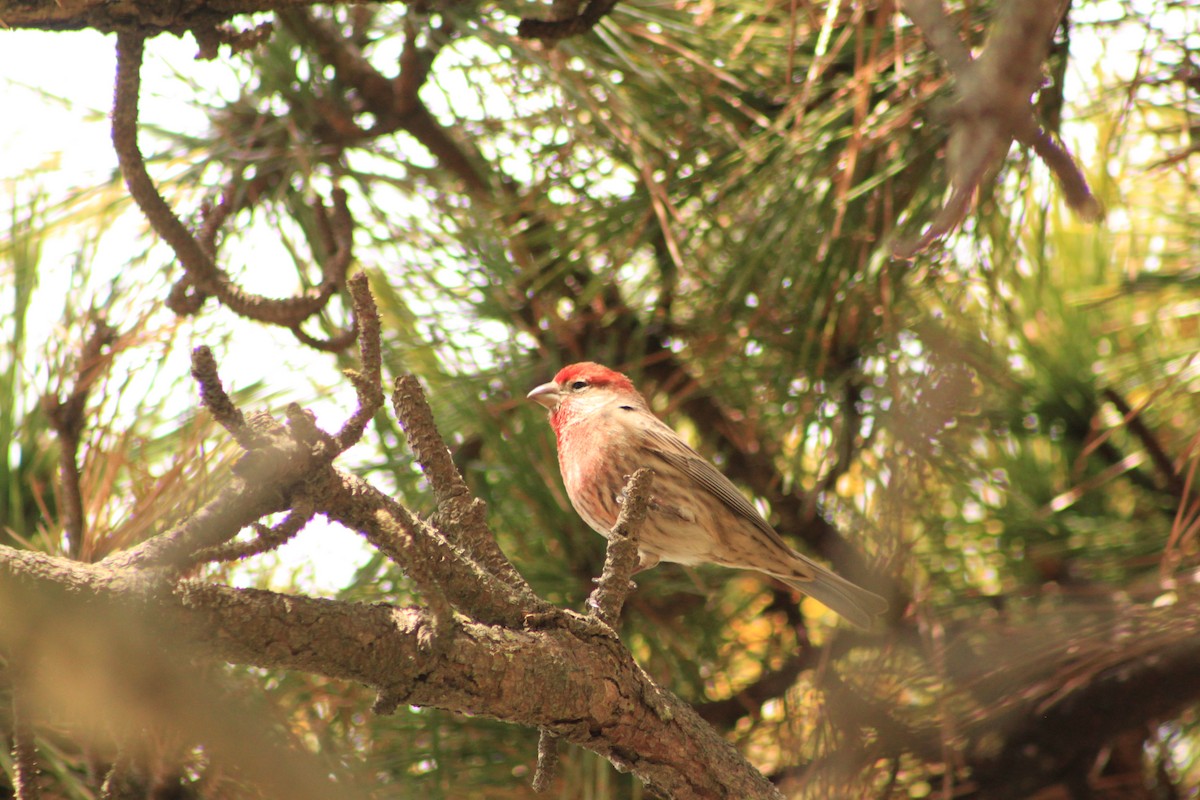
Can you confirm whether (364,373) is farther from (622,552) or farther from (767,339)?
(767,339)

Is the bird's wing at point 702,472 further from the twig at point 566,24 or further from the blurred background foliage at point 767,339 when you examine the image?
the twig at point 566,24

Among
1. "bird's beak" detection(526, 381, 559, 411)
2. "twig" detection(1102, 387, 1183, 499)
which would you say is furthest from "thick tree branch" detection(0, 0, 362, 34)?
"twig" detection(1102, 387, 1183, 499)

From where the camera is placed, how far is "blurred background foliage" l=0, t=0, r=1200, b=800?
9.27ft

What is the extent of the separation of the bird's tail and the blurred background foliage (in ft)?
0.24

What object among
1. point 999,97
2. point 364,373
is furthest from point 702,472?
point 999,97

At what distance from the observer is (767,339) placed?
3.16 metres

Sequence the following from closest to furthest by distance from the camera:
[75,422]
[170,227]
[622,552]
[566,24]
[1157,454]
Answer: [622,552] → [170,227] → [566,24] → [75,422] → [1157,454]

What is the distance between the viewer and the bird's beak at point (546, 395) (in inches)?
134

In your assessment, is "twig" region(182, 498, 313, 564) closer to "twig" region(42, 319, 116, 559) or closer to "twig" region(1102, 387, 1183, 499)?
"twig" region(42, 319, 116, 559)

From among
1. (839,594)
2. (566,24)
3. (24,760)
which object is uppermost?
(566,24)

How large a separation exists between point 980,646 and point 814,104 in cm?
154

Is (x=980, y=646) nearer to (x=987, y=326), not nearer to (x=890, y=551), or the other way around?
(x=890, y=551)

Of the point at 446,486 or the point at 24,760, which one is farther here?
the point at 446,486

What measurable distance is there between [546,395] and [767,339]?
719 millimetres
